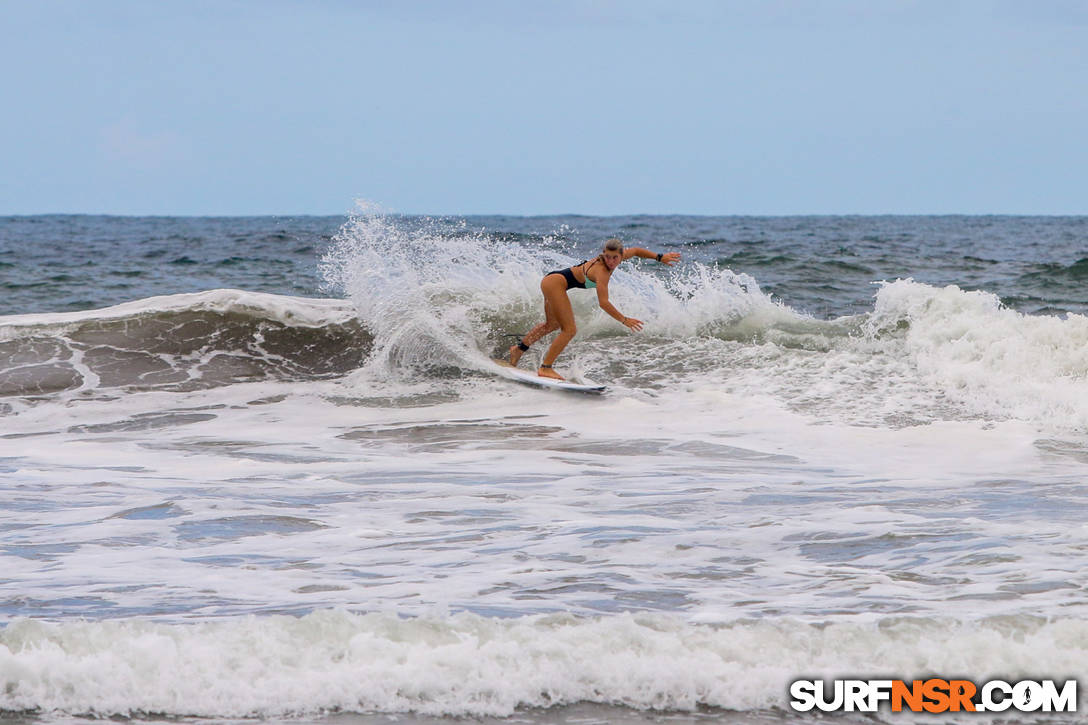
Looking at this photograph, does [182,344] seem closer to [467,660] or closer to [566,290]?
[566,290]

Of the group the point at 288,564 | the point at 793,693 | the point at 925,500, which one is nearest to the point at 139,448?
the point at 288,564

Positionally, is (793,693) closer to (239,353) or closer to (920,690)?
(920,690)

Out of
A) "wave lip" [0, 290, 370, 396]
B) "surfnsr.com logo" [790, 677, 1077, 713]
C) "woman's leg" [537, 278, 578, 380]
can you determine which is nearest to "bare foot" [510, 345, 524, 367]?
"woman's leg" [537, 278, 578, 380]

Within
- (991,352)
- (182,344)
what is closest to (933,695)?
(991,352)

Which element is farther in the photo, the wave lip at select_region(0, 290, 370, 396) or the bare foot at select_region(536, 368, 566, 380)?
the wave lip at select_region(0, 290, 370, 396)

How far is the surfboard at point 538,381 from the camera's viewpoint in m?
10.6

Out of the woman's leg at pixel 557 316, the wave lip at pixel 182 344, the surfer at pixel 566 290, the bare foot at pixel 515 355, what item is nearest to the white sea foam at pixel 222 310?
the wave lip at pixel 182 344

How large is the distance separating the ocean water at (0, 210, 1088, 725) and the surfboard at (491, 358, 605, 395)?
0.11 metres

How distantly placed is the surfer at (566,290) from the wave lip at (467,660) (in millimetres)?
6236

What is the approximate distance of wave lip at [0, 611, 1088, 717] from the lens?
3.89 meters

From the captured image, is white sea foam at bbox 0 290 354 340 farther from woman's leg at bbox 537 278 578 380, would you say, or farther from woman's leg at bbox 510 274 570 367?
woman's leg at bbox 537 278 578 380

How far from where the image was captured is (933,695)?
389cm

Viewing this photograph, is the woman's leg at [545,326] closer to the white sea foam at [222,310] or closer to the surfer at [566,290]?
the surfer at [566,290]

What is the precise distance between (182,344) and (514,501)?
739 cm
